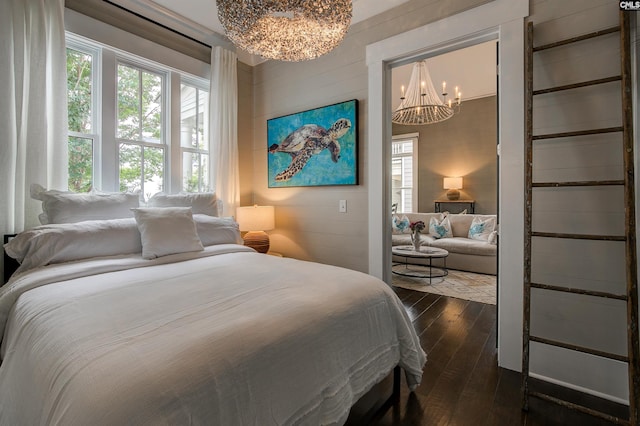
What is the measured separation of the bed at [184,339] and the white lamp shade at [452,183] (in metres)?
5.29

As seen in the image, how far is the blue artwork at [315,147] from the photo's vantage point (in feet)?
9.56

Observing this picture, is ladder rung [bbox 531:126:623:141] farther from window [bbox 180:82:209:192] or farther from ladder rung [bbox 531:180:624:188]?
window [bbox 180:82:209:192]

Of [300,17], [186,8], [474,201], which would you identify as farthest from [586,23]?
[474,201]

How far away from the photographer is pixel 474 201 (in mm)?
6266

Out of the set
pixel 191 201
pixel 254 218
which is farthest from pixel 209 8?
pixel 254 218

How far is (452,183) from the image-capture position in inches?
250

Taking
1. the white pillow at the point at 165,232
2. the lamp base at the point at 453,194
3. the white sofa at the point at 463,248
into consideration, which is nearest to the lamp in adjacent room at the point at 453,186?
the lamp base at the point at 453,194

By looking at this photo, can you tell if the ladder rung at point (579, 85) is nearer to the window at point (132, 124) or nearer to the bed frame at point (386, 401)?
the bed frame at point (386, 401)

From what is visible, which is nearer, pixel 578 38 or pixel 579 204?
pixel 578 38

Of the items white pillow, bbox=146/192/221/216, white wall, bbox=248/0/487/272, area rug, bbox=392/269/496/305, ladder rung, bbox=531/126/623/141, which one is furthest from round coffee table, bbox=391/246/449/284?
ladder rung, bbox=531/126/623/141

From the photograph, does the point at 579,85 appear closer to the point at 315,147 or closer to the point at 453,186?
the point at 315,147

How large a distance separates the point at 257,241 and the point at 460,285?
267 centimetres

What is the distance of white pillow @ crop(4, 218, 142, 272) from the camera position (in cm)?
180

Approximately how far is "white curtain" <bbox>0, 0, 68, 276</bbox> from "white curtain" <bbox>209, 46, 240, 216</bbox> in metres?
1.30
